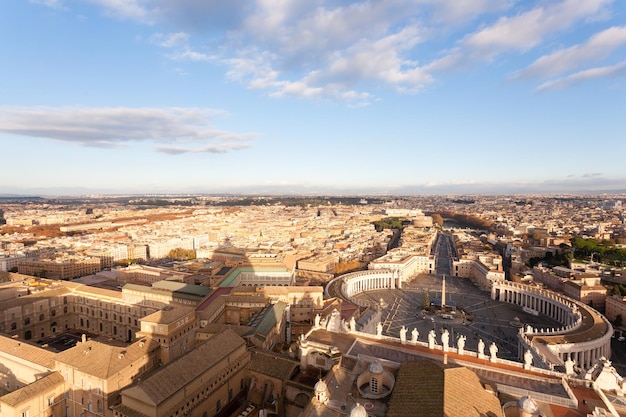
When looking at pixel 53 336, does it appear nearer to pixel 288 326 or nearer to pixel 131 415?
pixel 288 326

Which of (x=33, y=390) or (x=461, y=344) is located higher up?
(x=461, y=344)

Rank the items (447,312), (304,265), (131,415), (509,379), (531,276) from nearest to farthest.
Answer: (131,415), (509,379), (447,312), (531,276), (304,265)

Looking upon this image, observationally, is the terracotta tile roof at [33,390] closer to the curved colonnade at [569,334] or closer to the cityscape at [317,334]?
the cityscape at [317,334]

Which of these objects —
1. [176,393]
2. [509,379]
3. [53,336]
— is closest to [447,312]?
Result: [509,379]

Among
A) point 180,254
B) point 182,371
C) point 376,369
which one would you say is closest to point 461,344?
point 376,369

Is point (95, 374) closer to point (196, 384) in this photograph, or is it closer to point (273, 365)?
Result: point (196, 384)

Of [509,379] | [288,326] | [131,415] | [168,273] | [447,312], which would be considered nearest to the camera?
[131,415]
